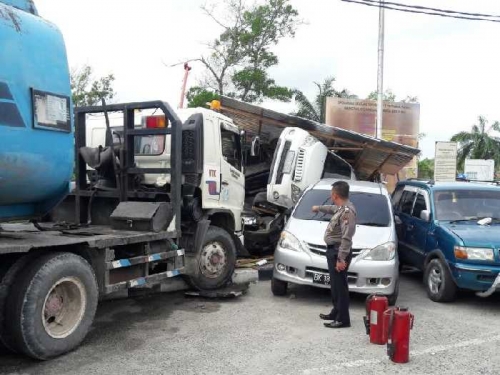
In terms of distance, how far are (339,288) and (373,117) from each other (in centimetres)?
1748

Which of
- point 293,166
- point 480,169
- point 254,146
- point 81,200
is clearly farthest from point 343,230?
point 480,169

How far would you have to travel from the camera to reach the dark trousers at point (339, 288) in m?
5.81

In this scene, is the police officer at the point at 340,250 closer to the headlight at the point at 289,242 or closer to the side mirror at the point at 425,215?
the headlight at the point at 289,242

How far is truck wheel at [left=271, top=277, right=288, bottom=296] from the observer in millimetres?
7270

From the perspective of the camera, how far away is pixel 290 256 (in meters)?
6.99

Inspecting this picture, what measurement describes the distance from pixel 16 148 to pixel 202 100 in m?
18.8

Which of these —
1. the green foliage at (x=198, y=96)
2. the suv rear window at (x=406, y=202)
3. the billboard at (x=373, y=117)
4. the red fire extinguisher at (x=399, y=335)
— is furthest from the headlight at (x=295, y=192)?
the green foliage at (x=198, y=96)

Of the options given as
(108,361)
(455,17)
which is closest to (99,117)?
(108,361)

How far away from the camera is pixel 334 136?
1178cm

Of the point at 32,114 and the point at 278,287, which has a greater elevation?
the point at 32,114

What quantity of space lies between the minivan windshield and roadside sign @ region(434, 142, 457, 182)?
9476 mm

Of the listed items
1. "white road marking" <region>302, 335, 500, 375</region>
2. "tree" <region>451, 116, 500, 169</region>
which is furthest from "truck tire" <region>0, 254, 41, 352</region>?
"tree" <region>451, 116, 500, 169</region>

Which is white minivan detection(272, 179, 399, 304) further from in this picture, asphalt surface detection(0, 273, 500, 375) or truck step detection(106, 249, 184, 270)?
truck step detection(106, 249, 184, 270)

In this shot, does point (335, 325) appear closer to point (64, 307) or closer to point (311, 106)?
point (64, 307)
